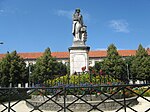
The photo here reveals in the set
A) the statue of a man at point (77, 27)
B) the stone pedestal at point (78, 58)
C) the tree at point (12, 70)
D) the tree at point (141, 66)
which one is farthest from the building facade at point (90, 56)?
the stone pedestal at point (78, 58)

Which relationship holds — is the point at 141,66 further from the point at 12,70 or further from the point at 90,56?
the point at 90,56

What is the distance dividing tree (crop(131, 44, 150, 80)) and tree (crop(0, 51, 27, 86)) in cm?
2494

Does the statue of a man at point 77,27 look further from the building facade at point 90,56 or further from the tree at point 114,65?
the building facade at point 90,56

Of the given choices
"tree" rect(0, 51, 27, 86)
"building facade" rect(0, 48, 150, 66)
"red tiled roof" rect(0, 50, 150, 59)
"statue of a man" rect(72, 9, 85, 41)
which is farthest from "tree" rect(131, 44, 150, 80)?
"red tiled roof" rect(0, 50, 150, 59)

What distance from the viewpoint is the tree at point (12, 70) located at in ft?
152

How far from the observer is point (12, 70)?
4622 centimetres

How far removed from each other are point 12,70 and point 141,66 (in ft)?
90.1

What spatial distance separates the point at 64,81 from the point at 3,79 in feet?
115

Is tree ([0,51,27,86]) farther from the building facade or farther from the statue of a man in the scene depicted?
the building facade

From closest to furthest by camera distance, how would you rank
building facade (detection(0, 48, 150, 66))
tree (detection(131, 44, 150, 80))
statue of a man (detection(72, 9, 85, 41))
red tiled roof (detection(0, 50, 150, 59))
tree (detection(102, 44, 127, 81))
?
statue of a man (detection(72, 9, 85, 41)) → tree (detection(102, 44, 127, 81)) → tree (detection(131, 44, 150, 80)) → building facade (detection(0, 48, 150, 66)) → red tiled roof (detection(0, 50, 150, 59))

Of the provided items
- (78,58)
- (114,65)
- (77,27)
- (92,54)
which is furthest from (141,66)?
(92,54)

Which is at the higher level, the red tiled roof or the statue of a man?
the red tiled roof

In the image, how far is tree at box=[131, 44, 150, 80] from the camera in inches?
1930

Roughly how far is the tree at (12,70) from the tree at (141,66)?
2494 cm
